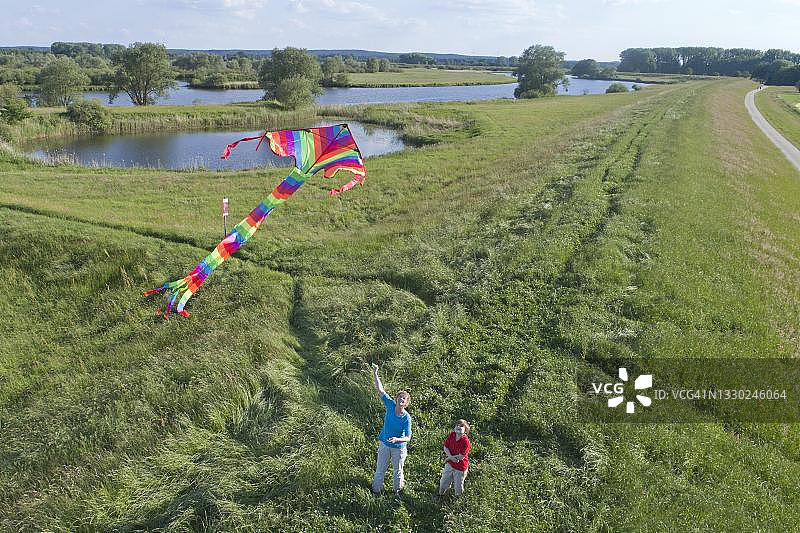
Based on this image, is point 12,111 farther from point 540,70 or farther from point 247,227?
point 540,70

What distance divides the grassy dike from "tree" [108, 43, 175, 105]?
58.0 m

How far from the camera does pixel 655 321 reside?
40.7ft

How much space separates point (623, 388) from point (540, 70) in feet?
375

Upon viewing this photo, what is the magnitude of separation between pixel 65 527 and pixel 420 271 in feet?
35.6

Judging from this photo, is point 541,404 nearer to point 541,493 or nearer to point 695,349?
point 541,493

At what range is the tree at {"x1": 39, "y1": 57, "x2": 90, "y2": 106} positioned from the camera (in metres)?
65.8

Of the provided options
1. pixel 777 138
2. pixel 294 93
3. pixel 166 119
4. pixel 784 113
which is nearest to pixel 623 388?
pixel 777 138

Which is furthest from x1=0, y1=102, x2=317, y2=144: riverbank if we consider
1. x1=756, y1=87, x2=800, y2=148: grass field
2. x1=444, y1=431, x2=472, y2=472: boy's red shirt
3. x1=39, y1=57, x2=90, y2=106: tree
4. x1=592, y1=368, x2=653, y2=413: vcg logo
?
x1=756, y1=87, x2=800, y2=148: grass field

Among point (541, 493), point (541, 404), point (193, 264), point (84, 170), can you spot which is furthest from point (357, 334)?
point (84, 170)

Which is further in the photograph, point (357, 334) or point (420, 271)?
point (420, 271)

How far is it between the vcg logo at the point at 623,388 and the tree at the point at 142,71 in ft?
274

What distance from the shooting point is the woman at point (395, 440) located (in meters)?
7.71

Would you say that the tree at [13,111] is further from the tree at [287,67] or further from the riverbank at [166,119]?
the tree at [287,67]

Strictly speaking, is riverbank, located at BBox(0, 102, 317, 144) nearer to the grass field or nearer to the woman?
the woman
